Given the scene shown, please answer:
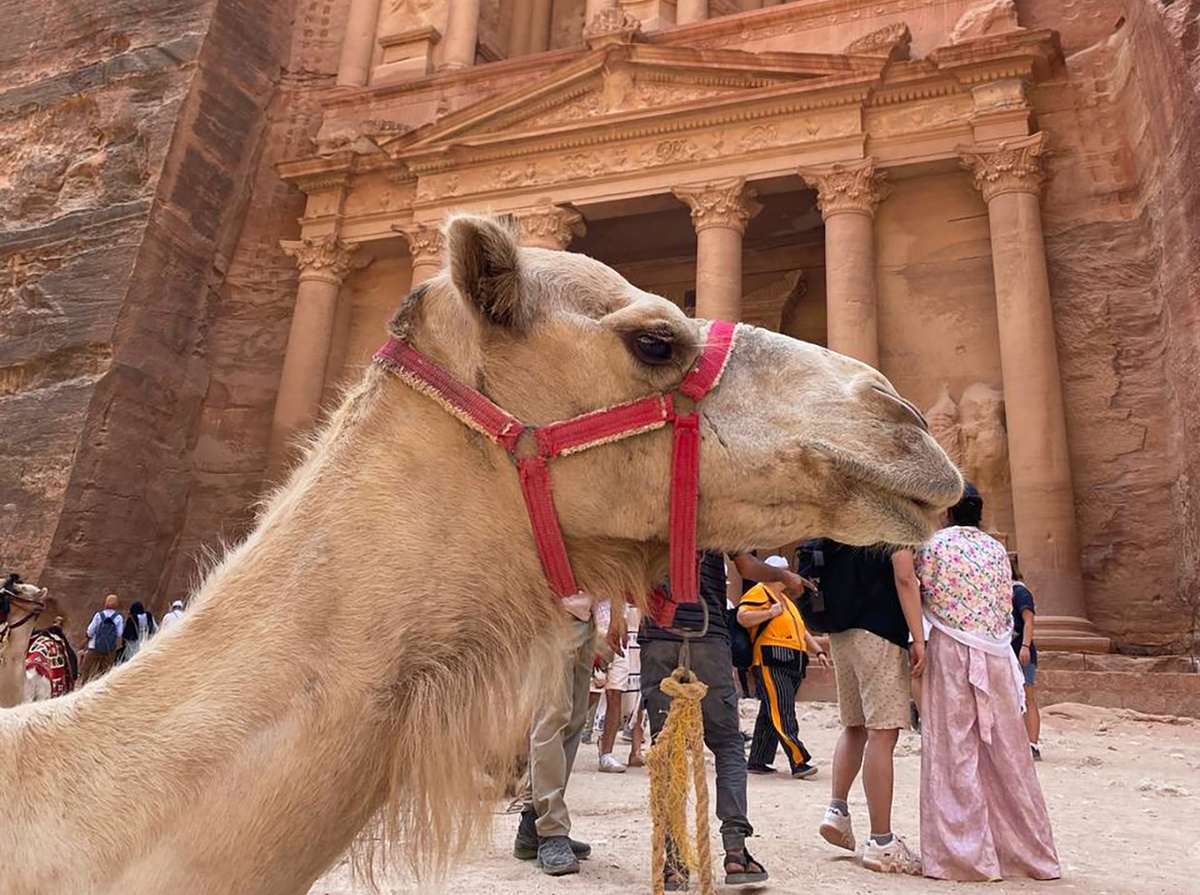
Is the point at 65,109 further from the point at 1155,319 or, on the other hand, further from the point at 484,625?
the point at 484,625

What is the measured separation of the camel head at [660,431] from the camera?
159cm

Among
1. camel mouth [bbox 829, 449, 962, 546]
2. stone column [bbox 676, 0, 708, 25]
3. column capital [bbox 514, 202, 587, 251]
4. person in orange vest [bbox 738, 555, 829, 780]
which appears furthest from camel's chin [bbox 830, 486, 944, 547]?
stone column [bbox 676, 0, 708, 25]

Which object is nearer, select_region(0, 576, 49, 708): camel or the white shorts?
select_region(0, 576, 49, 708): camel

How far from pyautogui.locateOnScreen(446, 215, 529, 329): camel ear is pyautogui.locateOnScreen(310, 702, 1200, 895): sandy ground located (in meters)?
1.03

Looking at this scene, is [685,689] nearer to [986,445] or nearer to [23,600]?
[23,600]

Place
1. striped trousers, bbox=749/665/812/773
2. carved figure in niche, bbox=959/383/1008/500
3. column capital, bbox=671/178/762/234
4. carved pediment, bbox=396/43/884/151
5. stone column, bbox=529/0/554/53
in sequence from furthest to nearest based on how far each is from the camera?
1. stone column, bbox=529/0/554/53
2. column capital, bbox=671/178/762/234
3. carved pediment, bbox=396/43/884/151
4. carved figure in niche, bbox=959/383/1008/500
5. striped trousers, bbox=749/665/812/773

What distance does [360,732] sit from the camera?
142 centimetres

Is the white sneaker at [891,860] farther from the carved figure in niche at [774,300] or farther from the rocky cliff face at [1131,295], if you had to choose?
the carved figure in niche at [774,300]

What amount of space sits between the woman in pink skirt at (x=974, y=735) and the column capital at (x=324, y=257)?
18515 mm

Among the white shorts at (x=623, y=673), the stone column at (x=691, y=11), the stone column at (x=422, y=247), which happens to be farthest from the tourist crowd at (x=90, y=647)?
the stone column at (x=691, y=11)

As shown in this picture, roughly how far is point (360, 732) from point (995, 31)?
18.3 m

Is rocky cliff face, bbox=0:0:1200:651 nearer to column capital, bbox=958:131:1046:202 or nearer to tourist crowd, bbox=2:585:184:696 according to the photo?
column capital, bbox=958:131:1046:202

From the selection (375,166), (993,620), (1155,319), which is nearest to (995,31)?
(1155,319)

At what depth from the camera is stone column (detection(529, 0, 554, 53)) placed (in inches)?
1038
